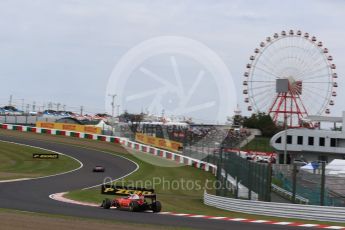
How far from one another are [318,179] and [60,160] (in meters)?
33.7

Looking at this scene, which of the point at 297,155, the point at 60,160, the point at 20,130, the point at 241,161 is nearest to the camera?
the point at 241,161

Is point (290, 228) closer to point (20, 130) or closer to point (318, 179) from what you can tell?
→ point (318, 179)

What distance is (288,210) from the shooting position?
20.7 meters

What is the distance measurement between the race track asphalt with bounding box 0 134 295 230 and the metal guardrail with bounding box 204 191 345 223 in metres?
2.98

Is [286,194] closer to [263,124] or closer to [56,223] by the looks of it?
[56,223]

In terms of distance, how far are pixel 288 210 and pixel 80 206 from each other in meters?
7.39

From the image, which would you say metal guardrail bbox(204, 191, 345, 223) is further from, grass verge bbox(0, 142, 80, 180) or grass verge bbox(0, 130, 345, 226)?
grass verge bbox(0, 142, 80, 180)

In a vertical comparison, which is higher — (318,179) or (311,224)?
(318,179)

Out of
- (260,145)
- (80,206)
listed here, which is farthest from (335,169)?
(260,145)

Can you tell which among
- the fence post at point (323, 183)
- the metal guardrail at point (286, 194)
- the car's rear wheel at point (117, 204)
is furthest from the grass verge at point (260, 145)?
the fence post at point (323, 183)

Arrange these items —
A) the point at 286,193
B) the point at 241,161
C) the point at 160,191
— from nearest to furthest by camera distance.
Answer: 1. the point at 286,193
2. the point at 241,161
3. the point at 160,191

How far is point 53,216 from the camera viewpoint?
18.3 meters

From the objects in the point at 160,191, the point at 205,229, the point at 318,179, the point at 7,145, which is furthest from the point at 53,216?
the point at 7,145

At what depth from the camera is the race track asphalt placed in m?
17.7
